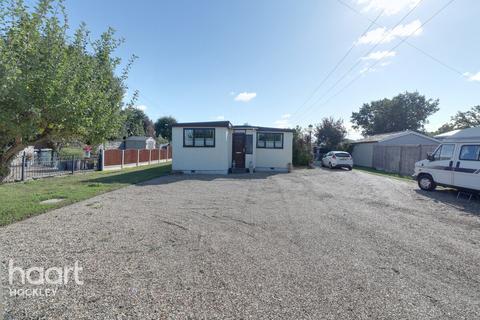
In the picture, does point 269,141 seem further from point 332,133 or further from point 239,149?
point 332,133

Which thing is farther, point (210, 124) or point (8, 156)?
point (210, 124)

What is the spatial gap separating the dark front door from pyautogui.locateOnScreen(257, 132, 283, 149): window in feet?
4.65

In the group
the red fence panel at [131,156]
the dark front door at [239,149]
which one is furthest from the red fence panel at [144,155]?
the dark front door at [239,149]

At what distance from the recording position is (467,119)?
37219 mm

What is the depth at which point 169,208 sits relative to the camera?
6.96 m

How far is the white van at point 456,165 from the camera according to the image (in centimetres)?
905

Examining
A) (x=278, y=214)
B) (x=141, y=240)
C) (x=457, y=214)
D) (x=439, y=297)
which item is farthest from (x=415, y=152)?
(x=141, y=240)

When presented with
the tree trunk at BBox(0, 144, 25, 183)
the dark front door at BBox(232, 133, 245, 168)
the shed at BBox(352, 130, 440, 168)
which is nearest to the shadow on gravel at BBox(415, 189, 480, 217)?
the dark front door at BBox(232, 133, 245, 168)

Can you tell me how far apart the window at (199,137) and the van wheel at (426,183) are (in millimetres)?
10791

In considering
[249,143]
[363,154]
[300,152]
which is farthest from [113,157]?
[363,154]

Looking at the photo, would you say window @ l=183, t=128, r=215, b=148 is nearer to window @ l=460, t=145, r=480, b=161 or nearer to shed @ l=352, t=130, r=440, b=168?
window @ l=460, t=145, r=480, b=161

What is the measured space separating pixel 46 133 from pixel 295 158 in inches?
771

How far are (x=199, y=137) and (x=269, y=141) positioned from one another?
5248mm

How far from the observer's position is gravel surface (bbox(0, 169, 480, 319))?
105 inches
